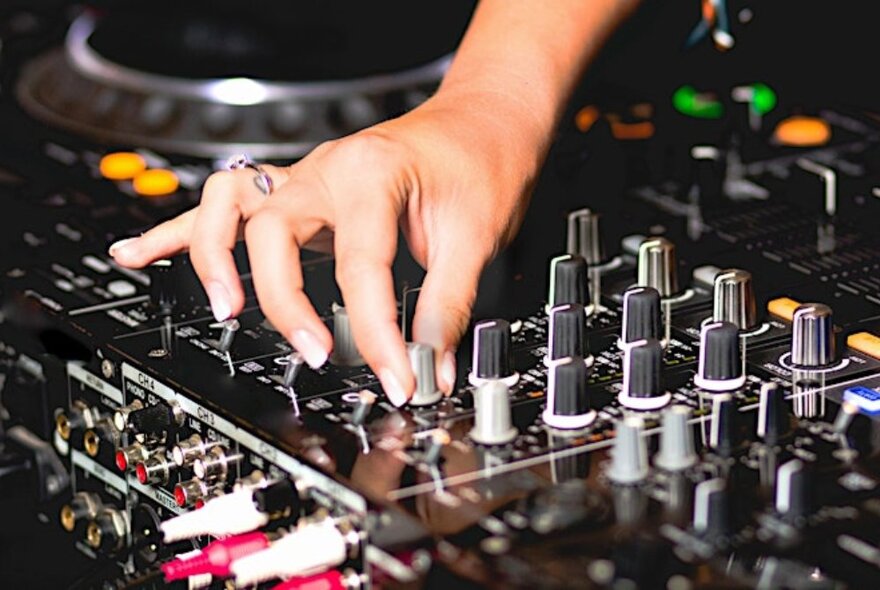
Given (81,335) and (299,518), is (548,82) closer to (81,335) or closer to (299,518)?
(81,335)

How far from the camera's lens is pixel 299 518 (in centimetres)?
129

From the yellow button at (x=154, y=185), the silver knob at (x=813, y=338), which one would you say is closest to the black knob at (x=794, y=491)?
the silver knob at (x=813, y=338)

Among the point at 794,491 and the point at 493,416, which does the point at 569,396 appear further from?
the point at 794,491

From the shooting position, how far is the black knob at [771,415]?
4.20 feet

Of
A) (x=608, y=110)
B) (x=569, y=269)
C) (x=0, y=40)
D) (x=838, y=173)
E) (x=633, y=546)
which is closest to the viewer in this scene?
(x=633, y=546)

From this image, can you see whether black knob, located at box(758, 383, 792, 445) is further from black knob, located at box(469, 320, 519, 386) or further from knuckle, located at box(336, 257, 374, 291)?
knuckle, located at box(336, 257, 374, 291)

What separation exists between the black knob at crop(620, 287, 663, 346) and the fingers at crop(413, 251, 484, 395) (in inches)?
4.7

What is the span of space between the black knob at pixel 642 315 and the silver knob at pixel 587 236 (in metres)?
0.23

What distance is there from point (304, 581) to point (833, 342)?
435 mm

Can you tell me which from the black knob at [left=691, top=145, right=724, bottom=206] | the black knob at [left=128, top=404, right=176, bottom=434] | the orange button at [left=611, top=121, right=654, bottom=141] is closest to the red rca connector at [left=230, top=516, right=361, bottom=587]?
the black knob at [left=128, top=404, right=176, bottom=434]

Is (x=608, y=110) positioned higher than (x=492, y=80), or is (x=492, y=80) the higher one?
(x=492, y=80)

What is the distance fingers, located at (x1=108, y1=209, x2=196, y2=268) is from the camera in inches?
61.1

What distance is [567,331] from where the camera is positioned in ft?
4.62

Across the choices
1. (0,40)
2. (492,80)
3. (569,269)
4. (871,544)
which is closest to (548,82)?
(492,80)
